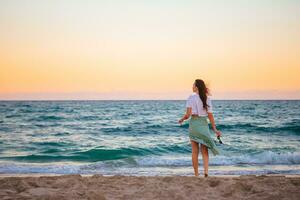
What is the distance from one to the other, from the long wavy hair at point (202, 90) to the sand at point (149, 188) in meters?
1.42

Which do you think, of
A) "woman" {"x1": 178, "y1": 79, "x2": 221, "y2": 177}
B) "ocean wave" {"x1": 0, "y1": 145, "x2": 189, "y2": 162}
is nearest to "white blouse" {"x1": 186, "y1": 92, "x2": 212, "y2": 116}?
"woman" {"x1": 178, "y1": 79, "x2": 221, "y2": 177}

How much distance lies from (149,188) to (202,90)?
2.03 metres

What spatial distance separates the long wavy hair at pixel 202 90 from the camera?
250 inches

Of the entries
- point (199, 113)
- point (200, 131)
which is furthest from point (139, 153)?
point (199, 113)

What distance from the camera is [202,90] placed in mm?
6367

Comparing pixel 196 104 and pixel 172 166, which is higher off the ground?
pixel 196 104

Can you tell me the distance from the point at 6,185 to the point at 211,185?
3568 millimetres

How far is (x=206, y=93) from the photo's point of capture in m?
6.38

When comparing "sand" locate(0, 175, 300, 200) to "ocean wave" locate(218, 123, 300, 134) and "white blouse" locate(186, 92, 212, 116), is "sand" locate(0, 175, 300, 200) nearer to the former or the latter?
"white blouse" locate(186, 92, 212, 116)

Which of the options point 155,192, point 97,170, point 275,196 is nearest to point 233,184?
point 275,196

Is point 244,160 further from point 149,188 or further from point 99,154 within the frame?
point 149,188

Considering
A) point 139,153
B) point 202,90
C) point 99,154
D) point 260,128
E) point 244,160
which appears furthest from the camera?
point 260,128

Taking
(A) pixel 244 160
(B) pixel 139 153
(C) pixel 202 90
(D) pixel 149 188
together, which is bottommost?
(B) pixel 139 153

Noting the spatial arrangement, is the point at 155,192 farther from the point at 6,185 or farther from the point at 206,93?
the point at 6,185
